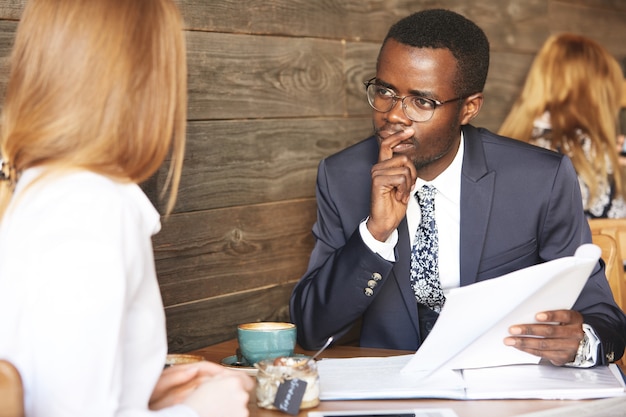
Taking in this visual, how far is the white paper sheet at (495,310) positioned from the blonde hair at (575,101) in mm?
1799

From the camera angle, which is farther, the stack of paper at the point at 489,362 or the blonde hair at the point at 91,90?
the stack of paper at the point at 489,362

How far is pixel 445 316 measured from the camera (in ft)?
4.90

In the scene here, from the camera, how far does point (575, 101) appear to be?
343 cm

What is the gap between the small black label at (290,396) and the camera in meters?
1.38

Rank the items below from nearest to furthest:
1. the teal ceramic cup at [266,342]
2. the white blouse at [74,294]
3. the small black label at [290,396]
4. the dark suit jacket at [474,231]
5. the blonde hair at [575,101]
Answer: the white blouse at [74,294] < the small black label at [290,396] < the teal ceramic cup at [266,342] < the dark suit jacket at [474,231] < the blonde hair at [575,101]

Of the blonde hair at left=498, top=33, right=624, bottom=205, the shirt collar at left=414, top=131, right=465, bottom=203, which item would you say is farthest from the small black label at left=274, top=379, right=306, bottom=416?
the blonde hair at left=498, top=33, right=624, bottom=205

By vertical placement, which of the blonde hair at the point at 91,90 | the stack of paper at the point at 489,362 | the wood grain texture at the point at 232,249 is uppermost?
the blonde hair at the point at 91,90

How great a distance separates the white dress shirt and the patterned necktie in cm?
2

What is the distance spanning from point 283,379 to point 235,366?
307mm

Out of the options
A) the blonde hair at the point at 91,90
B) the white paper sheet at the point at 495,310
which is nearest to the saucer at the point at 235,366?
the white paper sheet at the point at 495,310

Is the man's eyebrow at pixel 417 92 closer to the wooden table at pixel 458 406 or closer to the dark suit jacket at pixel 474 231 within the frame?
the dark suit jacket at pixel 474 231

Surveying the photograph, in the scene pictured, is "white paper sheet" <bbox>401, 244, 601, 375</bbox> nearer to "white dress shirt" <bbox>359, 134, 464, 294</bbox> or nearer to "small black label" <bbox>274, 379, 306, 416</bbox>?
"small black label" <bbox>274, 379, 306, 416</bbox>

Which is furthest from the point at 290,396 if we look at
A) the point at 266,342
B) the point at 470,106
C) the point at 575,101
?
the point at 575,101

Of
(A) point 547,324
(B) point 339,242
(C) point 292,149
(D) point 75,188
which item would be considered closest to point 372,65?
(C) point 292,149
